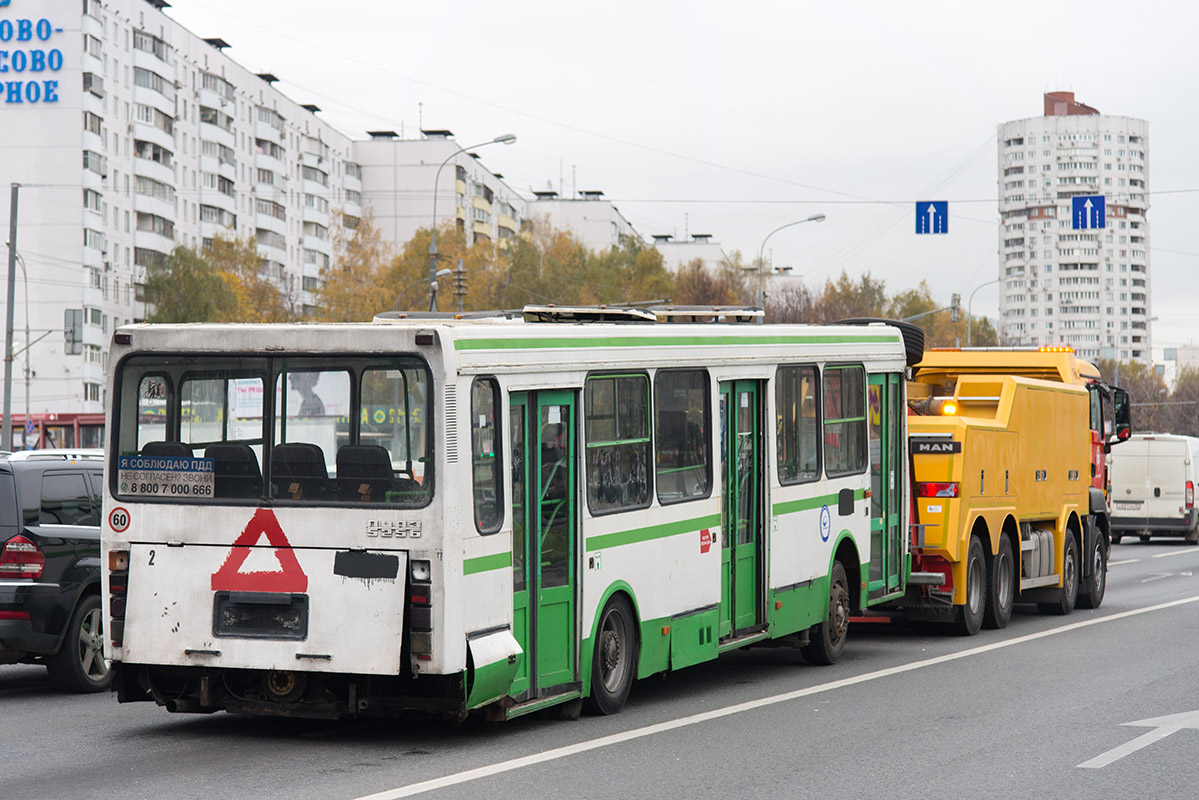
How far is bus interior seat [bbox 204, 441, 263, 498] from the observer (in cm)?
929

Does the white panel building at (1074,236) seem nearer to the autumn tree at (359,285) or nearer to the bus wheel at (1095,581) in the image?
the autumn tree at (359,285)

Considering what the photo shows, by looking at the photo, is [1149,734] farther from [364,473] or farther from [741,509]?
[364,473]

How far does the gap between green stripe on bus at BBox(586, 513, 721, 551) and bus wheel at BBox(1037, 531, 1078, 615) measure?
889cm

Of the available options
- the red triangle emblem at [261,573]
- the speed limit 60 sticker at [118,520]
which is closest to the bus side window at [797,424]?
the red triangle emblem at [261,573]

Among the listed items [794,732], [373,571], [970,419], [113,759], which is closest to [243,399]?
[373,571]

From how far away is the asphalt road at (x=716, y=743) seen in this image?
8344 millimetres

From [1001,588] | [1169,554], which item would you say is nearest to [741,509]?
[1001,588]

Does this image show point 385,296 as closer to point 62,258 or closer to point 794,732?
point 62,258

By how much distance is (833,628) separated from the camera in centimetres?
1405

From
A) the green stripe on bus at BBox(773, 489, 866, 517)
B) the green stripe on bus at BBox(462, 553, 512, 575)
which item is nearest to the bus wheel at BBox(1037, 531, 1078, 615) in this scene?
the green stripe on bus at BBox(773, 489, 866, 517)

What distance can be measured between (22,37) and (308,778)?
80.3 meters

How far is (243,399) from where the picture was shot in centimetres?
938

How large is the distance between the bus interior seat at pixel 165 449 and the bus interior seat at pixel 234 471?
0.53 feet

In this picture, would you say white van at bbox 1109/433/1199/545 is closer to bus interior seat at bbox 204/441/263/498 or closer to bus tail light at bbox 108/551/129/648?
bus interior seat at bbox 204/441/263/498
